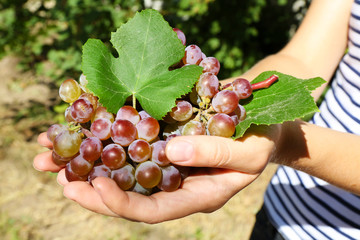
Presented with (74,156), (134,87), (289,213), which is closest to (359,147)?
(289,213)

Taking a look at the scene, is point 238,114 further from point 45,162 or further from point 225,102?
point 45,162

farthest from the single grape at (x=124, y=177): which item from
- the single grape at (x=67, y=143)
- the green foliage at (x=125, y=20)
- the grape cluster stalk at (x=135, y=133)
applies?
the green foliage at (x=125, y=20)

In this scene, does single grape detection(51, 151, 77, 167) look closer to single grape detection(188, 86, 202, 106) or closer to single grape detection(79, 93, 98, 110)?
single grape detection(79, 93, 98, 110)

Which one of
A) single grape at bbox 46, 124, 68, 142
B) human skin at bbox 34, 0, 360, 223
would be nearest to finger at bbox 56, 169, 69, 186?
human skin at bbox 34, 0, 360, 223

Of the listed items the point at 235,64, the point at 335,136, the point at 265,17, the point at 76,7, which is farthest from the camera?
the point at 265,17

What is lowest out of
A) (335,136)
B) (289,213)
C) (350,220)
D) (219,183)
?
(289,213)

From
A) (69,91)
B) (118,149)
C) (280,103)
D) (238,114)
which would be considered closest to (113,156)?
(118,149)

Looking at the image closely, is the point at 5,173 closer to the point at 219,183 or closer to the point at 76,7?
the point at 76,7
